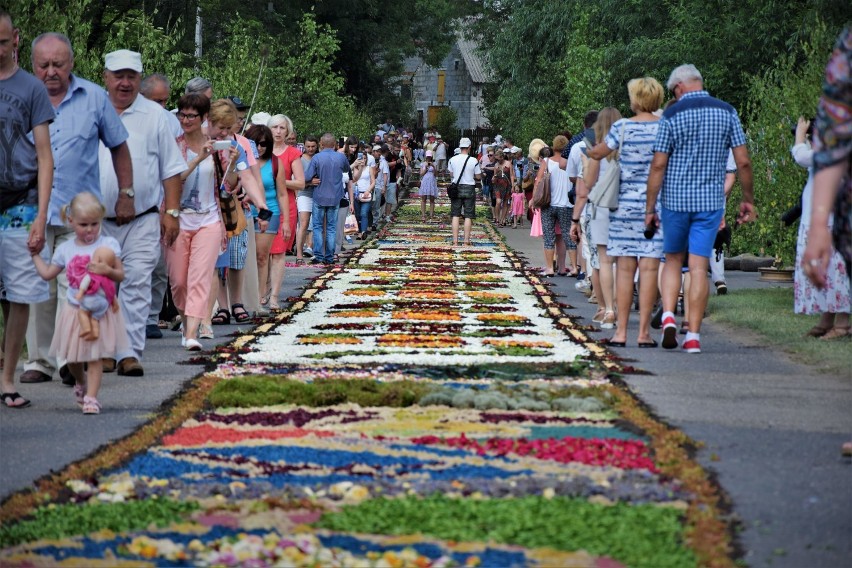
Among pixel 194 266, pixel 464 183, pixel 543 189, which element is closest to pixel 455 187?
pixel 464 183

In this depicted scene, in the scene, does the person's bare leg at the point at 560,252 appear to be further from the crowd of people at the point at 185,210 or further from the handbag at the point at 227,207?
the handbag at the point at 227,207

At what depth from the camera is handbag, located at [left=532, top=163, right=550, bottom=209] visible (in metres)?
22.9

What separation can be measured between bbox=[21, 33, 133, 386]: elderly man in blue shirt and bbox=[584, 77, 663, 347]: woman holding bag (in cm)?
470

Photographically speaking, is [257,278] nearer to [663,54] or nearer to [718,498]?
[718,498]

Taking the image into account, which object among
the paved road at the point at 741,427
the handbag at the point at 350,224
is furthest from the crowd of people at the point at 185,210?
the handbag at the point at 350,224

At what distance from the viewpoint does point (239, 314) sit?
53.4 feet

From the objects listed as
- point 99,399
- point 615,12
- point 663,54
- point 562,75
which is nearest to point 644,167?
point 99,399

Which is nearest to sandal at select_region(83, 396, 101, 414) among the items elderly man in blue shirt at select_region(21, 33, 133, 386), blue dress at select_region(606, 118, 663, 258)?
elderly man in blue shirt at select_region(21, 33, 133, 386)

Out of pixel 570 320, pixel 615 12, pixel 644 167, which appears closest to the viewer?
pixel 644 167

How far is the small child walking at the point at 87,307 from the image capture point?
32.0ft

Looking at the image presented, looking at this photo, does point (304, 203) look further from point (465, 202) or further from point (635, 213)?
point (635, 213)

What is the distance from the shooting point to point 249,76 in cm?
3625

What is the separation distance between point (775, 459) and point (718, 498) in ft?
3.96

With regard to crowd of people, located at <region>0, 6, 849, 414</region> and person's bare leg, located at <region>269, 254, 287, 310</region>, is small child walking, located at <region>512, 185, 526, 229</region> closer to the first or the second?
crowd of people, located at <region>0, 6, 849, 414</region>
